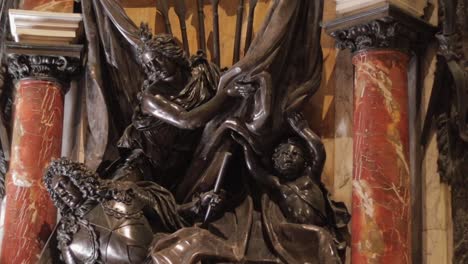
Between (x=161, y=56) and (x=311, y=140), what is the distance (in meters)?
1.19

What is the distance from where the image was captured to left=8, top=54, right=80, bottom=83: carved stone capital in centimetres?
791

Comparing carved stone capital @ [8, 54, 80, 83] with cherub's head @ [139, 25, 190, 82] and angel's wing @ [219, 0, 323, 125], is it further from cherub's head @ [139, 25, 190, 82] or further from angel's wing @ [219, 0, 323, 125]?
angel's wing @ [219, 0, 323, 125]

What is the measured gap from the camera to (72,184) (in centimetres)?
718

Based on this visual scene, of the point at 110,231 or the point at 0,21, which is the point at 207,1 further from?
the point at 110,231

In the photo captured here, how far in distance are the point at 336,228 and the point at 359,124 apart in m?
0.73

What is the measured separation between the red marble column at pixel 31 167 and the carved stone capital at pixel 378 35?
2.22m

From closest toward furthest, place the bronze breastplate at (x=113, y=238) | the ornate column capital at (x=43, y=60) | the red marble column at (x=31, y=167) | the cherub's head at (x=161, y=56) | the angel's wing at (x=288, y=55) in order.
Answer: the bronze breastplate at (x=113, y=238) < the angel's wing at (x=288, y=55) < the cherub's head at (x=161, y=56) < the red marble column at (x=31, y=167) < the ornate column capital at (x=43, y=60)

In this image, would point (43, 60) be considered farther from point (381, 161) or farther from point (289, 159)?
point (381, 161)

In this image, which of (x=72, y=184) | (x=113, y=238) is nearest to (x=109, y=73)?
(x=72, y=184)

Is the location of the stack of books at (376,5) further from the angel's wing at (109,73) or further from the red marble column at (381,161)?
the angel's wing at (109,73)

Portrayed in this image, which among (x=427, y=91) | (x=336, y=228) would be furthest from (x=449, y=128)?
(x=336, y=228)

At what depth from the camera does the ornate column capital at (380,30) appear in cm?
696

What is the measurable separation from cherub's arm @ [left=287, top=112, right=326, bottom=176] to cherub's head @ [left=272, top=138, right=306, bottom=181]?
0.07 m

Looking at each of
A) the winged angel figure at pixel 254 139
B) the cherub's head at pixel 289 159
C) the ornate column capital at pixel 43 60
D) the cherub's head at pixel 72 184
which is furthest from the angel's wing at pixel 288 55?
the ornate column capital at pixel 43 60
